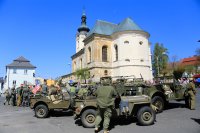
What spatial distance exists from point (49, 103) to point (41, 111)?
2.02 ft

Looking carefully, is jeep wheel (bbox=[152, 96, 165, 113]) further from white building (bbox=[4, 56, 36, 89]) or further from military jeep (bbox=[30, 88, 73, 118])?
white building (bbox=[4, 56, 36, 89])

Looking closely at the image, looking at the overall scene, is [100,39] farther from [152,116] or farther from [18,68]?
[152,116]

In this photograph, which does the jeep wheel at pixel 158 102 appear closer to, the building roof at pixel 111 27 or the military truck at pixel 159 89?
the military truck at pixel 159 89

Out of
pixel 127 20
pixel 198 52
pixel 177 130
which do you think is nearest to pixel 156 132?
pixel 177 130

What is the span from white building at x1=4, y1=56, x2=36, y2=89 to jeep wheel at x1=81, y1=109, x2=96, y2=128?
6517 cm

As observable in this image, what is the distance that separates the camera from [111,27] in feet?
177

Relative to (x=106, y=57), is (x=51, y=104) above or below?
below

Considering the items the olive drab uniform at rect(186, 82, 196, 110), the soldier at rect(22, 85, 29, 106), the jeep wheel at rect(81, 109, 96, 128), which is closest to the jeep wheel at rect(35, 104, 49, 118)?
the jeep wheel at rect(81, 109, 96, 128)

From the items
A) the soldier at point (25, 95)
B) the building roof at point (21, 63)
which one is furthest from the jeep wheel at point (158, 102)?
the building roof at point (21, 63)

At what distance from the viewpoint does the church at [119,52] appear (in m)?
45.6

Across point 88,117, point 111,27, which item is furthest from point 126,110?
point 111,27

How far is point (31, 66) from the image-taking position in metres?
73.3

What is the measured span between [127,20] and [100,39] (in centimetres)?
701

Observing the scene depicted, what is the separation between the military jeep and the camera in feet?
38.5
